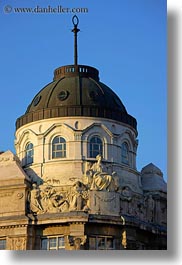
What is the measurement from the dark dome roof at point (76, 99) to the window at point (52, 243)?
16.6 feet

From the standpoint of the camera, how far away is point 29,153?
136 ft

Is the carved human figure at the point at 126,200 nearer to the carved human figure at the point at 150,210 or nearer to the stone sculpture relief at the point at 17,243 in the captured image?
the carved human figure at the point at 150,210

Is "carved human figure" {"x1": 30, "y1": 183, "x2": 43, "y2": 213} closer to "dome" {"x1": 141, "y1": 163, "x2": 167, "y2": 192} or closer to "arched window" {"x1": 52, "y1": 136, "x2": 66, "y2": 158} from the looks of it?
"arched window" {"x1": 52, "y1": 136, "x2": 66, "y2": 158}

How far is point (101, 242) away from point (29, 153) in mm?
5155

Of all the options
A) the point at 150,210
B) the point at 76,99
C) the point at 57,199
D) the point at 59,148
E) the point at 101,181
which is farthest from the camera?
the point at 150,210

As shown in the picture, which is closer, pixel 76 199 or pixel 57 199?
pixel 76 199

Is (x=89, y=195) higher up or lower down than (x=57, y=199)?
higher up

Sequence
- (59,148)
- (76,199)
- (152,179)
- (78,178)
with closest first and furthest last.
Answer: (76,199) → (78,178) → (59,148) → (152,179)

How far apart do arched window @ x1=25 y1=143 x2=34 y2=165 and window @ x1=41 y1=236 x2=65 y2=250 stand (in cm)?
362

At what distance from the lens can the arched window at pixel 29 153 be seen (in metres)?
41.3

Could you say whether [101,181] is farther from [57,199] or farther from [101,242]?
[101,242]

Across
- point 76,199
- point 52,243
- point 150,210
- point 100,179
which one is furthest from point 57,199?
point 150,210

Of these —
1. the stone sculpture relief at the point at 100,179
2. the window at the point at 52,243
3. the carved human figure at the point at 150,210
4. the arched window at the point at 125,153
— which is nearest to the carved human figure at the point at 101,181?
the stone sculpture relief at the point at 100,179

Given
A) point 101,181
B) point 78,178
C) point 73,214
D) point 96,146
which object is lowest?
point 73,214
